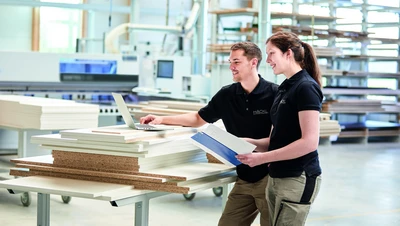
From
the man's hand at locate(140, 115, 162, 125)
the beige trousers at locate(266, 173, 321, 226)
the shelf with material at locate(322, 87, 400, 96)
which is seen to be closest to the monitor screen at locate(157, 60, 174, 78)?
the shelf with material at locate(322, 87, 400, 96)

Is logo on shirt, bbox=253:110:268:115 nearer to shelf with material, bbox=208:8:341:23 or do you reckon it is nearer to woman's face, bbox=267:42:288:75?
woman's face, bbox=267:42:288:75

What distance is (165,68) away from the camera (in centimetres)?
855

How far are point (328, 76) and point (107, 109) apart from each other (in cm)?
488

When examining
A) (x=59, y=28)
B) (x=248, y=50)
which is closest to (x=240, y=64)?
(x=248, y=50)

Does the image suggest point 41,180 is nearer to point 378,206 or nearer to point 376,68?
point 378,206

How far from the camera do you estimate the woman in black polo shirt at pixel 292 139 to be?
260 centimetres

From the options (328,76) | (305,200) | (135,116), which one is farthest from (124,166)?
(328,76)

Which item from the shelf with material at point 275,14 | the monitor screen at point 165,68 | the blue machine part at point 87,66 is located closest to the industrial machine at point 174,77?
the monitor screen at point 165,68

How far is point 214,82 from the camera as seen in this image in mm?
8602

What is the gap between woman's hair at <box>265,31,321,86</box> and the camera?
2.73m

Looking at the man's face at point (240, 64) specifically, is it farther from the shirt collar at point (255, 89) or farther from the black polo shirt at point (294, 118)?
the black polo shirt at point (294, 118)

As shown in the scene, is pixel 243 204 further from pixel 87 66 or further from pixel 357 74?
pixel 357 74

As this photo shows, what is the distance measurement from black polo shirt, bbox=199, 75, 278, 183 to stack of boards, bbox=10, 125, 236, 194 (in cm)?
19

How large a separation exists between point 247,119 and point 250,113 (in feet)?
0.11
